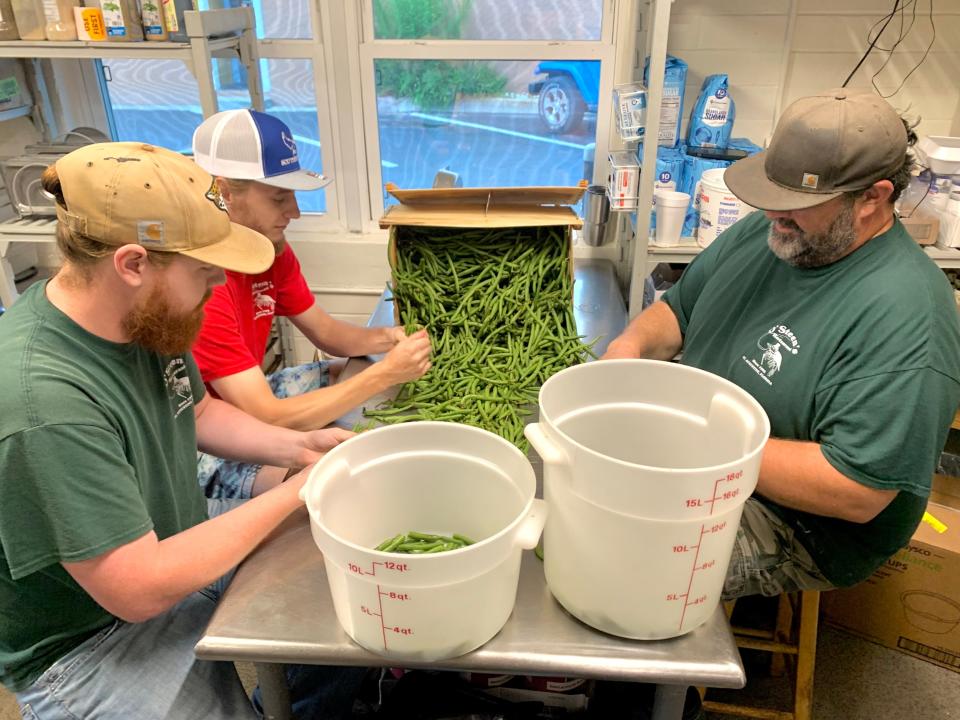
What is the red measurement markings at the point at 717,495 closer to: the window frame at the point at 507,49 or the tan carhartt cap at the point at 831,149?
the tan carhartt cap at the point at 831,149

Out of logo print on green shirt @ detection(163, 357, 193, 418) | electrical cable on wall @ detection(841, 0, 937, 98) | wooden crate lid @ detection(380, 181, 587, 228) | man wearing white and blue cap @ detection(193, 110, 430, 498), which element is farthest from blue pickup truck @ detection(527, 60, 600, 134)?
logo print on green shirt @ detection(163, 357, 193, 418)

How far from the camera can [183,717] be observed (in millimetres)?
1234

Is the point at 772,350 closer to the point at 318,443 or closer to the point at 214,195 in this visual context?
the point at 318,443

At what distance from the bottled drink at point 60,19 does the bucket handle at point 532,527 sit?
8.11 ft

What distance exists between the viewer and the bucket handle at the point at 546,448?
3.18ft

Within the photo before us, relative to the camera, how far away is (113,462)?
1134mm

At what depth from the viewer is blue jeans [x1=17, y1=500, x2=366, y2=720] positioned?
1229 mm

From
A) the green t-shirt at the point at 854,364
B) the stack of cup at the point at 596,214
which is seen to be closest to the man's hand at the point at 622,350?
the green t-shirt at the point at 854,364

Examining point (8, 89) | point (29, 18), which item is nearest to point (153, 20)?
point (29, 18)

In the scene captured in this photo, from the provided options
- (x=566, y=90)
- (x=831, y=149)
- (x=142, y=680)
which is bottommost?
(x=142, y=680)

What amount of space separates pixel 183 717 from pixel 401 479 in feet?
1.83

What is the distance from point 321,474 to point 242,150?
3.86 feet

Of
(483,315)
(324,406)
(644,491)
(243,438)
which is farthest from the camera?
(483,315)

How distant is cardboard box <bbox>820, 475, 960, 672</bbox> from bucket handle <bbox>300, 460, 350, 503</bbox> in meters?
1.89
